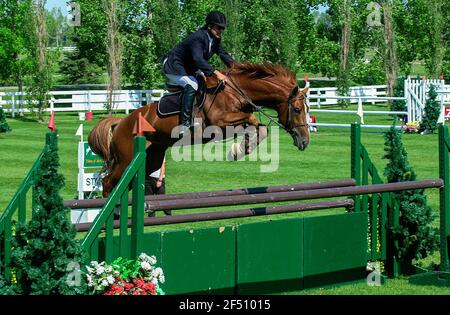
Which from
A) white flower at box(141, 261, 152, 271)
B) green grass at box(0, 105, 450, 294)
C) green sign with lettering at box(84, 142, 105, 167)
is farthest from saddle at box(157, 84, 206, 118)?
white flower at box(141, 261, 152, 271)

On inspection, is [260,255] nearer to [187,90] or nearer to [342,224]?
[342,224]

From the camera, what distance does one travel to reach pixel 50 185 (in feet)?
18.5

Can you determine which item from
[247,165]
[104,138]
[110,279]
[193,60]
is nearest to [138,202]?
[110,279]

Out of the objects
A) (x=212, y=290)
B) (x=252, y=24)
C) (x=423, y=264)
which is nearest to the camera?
(x=212, y=290)

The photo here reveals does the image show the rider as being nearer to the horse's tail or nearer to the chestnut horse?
the chestnut horse

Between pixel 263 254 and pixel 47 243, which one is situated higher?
pixel 47 243

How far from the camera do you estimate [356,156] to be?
28.0ft

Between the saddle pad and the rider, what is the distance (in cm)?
11

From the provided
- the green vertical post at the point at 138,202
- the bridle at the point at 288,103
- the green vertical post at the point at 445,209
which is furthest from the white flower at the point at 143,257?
the bridle at the point at 288,103

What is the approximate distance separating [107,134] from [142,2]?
35.6 metres

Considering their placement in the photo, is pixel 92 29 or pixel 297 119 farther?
pixel 92 29

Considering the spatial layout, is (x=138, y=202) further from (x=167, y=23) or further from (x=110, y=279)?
(x=167, y=23)

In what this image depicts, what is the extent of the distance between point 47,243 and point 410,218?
4188 mm
